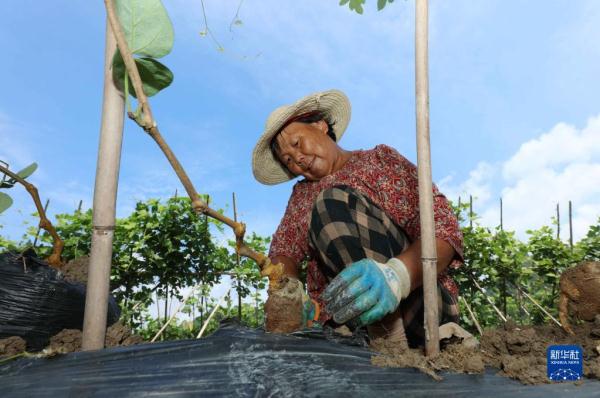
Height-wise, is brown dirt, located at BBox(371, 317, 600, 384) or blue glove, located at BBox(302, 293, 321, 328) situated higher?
blue glove, located at BBox(302, 293, 321, 328)

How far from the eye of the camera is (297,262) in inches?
88.8

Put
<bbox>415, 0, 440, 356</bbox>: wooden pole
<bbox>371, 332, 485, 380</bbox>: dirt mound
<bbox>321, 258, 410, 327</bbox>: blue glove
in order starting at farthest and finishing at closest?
1. <bbox>321, 258, 410, 327</bbox>: blue glove
2. <bbox>415, 0, 440, 356</bbox>: wooden pole
3. <bbox>371, 332, 485, 380</bbox>: dirt mound

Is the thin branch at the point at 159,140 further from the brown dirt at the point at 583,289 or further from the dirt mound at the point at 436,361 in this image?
the brown dirt at the point at 583,289

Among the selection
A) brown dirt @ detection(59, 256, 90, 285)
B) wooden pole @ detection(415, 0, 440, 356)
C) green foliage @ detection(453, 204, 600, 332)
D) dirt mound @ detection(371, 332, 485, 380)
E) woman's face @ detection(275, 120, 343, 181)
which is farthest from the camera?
green foliage @ detection(453, 204, 600, 332)

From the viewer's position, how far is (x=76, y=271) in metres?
1.84

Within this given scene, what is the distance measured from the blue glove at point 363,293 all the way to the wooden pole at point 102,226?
60cm

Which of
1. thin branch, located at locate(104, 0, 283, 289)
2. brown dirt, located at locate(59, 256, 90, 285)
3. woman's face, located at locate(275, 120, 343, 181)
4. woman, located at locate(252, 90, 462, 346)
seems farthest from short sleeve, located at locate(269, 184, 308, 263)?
thin branch, located at locate(104, 0, 283, 289)

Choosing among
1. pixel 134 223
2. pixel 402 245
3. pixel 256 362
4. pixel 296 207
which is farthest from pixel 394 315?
pixel 134 223

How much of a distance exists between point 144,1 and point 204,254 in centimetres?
283

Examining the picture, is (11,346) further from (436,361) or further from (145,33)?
(436,361)

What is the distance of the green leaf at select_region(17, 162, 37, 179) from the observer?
171cm

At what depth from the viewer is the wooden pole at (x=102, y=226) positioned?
124 cm

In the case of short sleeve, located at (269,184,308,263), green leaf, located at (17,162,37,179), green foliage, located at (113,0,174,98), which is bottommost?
short sleeve, located at (269,184,308,263)

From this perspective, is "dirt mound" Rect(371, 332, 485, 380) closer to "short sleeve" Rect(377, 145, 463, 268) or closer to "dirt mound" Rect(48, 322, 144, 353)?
"short sleeve" Rect(377, 145, 463, 268)
